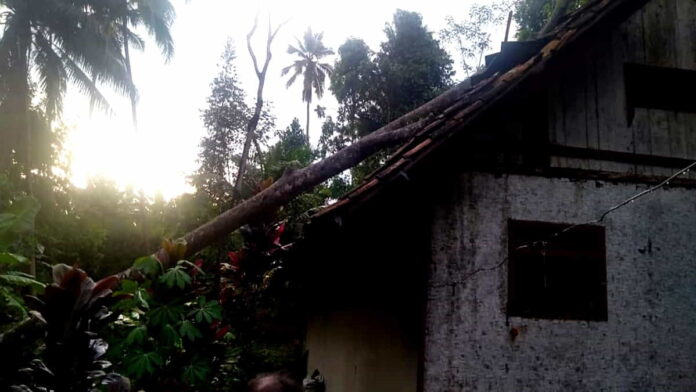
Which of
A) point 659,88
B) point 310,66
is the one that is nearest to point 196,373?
point 659,88

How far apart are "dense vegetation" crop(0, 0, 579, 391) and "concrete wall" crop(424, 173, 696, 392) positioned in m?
1.59

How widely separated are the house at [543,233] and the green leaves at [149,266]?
2124mm

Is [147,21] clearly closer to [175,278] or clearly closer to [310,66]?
[175,278]

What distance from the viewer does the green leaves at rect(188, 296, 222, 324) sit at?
21.6 feet

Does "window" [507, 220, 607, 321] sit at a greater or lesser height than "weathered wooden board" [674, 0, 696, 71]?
lesser

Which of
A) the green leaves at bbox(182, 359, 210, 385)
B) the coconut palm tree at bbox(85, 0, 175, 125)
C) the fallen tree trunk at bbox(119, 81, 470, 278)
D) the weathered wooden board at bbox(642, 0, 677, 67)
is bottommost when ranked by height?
the green leaves at bbox(182, 359, 210, 385)

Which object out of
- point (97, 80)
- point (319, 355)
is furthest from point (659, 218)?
point (97, 80)

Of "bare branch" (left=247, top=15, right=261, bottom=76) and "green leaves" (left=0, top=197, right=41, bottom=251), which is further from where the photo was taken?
"bare branch" (left=247, top=15, right=261, bottom=76)

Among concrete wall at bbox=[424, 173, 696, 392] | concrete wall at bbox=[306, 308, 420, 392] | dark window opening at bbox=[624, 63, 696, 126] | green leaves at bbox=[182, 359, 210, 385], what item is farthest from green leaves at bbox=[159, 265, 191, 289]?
dark window opening at bbox=[624, 63, 696, 126]

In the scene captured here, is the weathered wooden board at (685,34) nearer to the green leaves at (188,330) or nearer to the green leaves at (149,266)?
the green leaves at (188,330)

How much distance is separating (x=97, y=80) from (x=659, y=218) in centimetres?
1924

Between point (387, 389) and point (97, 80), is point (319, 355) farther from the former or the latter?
point (97, 80)

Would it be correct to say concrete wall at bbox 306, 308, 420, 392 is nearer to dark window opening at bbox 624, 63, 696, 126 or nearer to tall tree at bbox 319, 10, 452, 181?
dark window opening at bbox 624, 63, 696, 126

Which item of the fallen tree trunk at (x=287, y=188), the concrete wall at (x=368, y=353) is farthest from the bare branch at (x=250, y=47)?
the concrete wall at (x=368, y=353)
